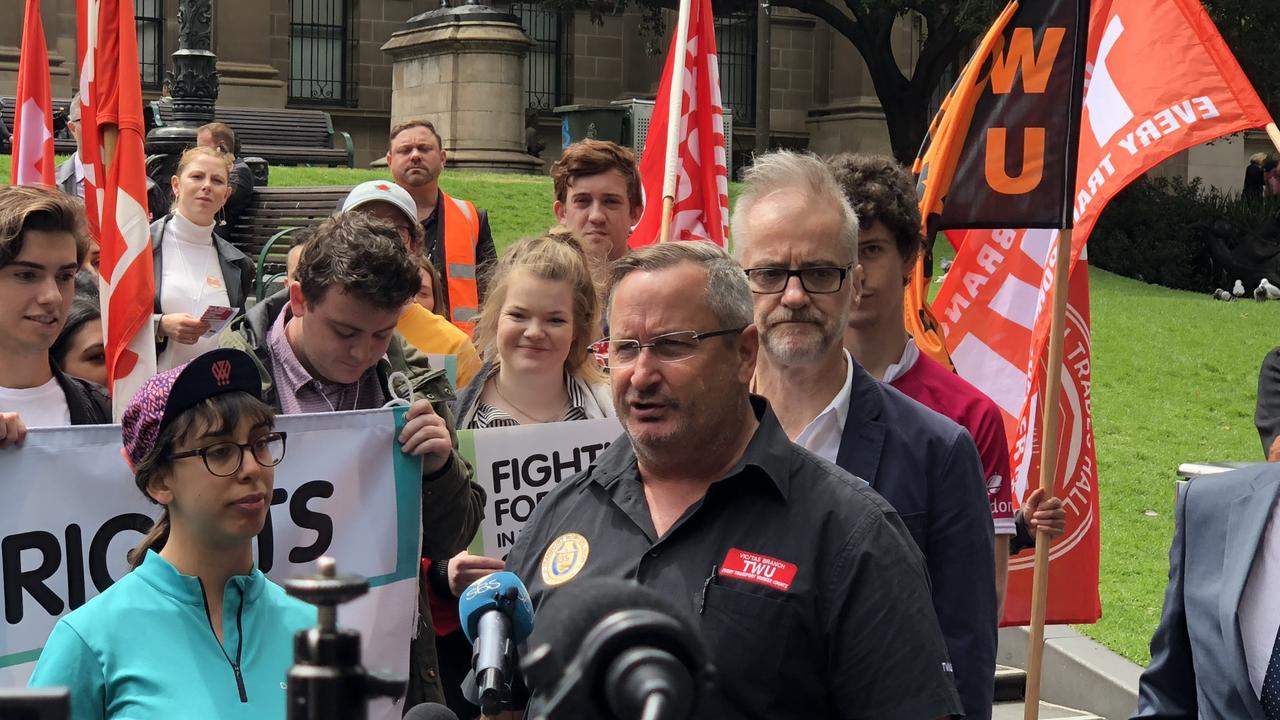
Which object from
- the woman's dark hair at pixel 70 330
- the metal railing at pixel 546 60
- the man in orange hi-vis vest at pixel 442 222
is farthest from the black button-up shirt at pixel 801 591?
the metal railing at pixel 546 60

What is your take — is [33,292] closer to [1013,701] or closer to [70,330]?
[70,330]

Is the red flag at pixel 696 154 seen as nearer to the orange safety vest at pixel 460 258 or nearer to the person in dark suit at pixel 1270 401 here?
the orange safety vest at pixel 460 258

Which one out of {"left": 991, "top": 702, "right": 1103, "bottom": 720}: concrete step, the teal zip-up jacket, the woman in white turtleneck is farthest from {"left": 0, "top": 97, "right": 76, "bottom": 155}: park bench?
the teal zip-up jacket

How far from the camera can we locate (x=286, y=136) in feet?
95.3

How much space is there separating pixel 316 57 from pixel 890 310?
113ft

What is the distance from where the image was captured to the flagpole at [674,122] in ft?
23.6

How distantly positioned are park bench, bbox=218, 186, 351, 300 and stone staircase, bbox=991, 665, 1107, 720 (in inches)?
350

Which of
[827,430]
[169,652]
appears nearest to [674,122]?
[827,430]

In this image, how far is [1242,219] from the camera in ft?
87.9

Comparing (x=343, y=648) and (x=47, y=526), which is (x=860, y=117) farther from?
(x=343, y=648)

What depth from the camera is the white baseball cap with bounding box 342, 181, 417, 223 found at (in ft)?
20.4

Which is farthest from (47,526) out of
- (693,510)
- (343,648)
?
(343,648)

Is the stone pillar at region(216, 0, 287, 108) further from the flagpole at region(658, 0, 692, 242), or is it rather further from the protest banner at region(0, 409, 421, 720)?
the protest banner at region(0, 409, 421, 720)

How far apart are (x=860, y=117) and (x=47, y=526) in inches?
1312
